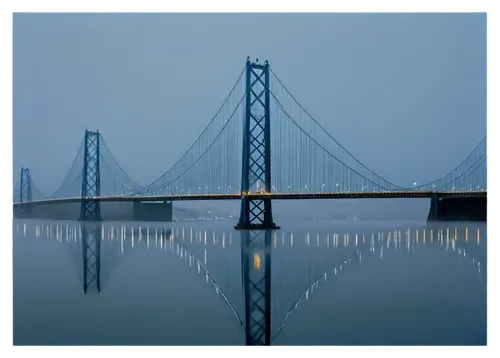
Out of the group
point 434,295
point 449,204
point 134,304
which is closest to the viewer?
point 134,304

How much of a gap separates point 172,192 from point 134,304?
53.8 ft

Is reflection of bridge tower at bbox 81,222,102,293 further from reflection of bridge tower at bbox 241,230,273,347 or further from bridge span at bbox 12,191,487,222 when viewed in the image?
bridge span at bbox 12,191,487,222

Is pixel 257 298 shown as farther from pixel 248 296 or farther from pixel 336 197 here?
pixel 336 197

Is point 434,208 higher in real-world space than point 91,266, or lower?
higher

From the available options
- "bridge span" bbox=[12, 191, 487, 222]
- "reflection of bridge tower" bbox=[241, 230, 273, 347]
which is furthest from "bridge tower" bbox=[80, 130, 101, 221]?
"reflection of bridge tower" bbox=[241, 230, 273, 347]

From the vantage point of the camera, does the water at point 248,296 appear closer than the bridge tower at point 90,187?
Yes

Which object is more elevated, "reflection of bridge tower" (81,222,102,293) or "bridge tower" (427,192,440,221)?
"bridge tower" (427,192,440,221)

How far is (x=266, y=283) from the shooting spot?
14.5ft

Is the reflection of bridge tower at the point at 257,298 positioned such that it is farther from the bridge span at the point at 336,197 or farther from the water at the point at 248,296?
the bridge span at the point at 336,197

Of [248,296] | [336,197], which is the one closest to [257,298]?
[248,296]

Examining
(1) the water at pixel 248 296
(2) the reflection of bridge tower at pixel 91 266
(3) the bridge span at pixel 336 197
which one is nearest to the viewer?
(1) the water at pixel 248 296

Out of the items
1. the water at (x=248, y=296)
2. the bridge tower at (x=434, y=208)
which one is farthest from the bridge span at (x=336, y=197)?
the water at (x=248, y=296)

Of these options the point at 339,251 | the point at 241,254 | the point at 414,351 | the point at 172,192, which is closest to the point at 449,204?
the point at 339,251
